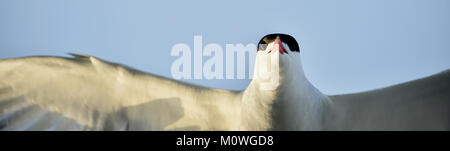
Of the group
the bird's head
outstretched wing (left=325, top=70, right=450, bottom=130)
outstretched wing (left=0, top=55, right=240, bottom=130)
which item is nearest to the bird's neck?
the bird's head

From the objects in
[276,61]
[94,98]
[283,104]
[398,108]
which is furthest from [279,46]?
[94,98]

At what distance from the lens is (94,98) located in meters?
3.92

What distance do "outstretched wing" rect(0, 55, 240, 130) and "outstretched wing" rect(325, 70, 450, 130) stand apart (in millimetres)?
765

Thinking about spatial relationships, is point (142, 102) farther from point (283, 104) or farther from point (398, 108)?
point (398, 108)

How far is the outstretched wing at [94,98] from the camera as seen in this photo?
3.80 meters

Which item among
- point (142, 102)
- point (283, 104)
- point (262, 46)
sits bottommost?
point (283, 104)

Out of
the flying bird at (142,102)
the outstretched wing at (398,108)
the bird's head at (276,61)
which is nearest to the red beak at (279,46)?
the bird's head at (276,61)

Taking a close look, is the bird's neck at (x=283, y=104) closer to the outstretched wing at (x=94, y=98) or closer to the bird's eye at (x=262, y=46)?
the bird's eye at (x=262, y=46)

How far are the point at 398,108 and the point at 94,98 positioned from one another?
6.88 feet

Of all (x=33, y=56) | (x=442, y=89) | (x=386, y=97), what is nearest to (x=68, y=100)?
(x=33, y=56)

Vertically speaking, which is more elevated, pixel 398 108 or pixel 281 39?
pixel 281 39

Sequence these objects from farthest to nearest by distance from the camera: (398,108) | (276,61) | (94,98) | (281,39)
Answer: (94,98), (398,108), (281,39), (276,61)

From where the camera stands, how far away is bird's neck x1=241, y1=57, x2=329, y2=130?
3059 millimetres

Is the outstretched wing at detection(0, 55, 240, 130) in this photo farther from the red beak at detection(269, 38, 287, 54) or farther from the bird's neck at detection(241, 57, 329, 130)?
the red beak at detection(269, 38, 287, 54)
